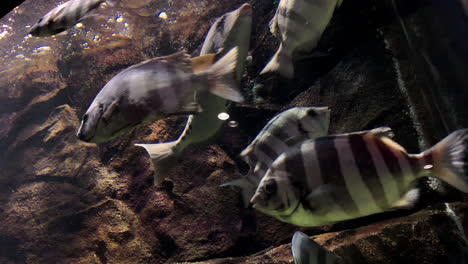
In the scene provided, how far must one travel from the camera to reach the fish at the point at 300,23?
6.33ft

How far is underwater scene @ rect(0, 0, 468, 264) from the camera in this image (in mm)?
1466

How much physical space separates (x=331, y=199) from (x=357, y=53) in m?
1.92

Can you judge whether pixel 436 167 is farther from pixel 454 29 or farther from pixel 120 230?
pixel 120 230

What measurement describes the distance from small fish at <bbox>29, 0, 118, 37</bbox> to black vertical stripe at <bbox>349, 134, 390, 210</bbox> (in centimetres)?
188

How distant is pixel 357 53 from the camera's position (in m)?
2.86

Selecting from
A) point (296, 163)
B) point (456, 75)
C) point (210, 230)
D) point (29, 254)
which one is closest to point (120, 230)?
point (210, 230)

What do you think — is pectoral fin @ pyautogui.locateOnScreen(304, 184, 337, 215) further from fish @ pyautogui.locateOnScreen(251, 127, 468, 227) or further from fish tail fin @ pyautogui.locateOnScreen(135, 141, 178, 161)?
fish tail fin @ pyautogui.locateOnScreen(135, 141, 178, 161)

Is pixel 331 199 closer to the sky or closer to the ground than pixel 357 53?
closer to the ground

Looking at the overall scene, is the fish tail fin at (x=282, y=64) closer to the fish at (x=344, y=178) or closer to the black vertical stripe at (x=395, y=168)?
the fish at (x=344, y=178)

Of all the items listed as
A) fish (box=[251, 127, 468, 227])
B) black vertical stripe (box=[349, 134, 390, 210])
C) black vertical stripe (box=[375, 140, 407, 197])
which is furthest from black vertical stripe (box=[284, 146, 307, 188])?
black vertical stripe (box=[375, 140, 407, 197])

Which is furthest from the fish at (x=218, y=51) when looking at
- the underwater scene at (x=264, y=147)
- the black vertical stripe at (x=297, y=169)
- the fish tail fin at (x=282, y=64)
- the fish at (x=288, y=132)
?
the black vertical stripe at (x=297, y=169)

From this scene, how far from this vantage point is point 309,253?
1497 mm

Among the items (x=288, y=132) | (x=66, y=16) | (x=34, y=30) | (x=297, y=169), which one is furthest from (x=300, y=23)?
(x=34, y=30)

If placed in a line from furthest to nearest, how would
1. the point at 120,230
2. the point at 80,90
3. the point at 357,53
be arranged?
the point at 80,90 → the point at 120,230 → the point at 357,53
